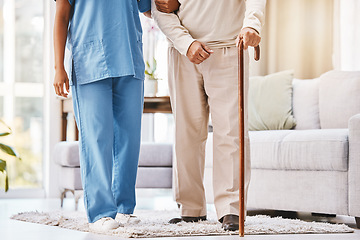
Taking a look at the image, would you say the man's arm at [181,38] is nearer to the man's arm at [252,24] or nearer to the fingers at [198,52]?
the fingers at [198,52]

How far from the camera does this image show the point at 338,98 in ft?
10.9

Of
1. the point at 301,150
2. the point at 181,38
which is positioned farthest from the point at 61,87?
the point at 301,150

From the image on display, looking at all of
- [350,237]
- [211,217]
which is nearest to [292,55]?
[211,217]

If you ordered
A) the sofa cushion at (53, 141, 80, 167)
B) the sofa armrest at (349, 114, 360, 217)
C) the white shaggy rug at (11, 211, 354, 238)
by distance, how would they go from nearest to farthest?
the white shaggy rug at (11, 211, 354, 238) < the sofa armrest at (349, 114, 360, 217) < the sofa cushion at (53, 141, 80, 167)

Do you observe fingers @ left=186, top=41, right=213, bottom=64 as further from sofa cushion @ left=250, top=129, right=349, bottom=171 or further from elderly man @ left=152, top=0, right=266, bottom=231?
sofa cushion @ left=250, top=129, right=349, bottom=171

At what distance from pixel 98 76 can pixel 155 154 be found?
1498 mm

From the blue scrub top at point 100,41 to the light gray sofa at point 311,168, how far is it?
0.93 metres

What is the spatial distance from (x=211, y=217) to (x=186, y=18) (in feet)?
3.11

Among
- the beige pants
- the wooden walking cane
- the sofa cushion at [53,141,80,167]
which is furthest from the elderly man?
the sofa cushion at [53,141,80,167]

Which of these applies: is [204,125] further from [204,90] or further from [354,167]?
[354,167]

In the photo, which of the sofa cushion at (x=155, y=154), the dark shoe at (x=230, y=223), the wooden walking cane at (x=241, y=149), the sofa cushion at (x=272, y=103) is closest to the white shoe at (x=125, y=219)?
the dark shoe at (x=230, y=223)

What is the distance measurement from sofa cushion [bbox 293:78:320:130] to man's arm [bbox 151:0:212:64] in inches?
57.0

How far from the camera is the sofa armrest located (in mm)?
2451

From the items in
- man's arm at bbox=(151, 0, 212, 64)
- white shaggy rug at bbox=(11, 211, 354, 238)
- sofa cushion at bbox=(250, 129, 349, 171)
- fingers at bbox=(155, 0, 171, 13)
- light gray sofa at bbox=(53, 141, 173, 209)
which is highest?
fingers at bbox=(155, 0, 171, 13)
